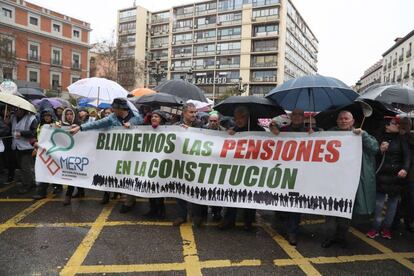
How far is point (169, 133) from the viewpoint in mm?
4652

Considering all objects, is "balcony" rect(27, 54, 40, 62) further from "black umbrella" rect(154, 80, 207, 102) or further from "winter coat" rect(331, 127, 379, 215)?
"winter coat" rect(331, 127, 379, 215)

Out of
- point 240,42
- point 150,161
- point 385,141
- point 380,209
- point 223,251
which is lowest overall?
point 223,251

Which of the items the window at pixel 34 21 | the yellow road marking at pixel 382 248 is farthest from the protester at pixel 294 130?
the window at pixel 34 21

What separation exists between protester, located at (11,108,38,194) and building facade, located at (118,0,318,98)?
4562 cm

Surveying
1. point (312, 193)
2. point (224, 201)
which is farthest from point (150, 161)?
point (312, 193)

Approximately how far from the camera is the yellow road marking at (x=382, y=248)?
3.65 metres

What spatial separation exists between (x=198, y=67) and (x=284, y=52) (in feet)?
52.6

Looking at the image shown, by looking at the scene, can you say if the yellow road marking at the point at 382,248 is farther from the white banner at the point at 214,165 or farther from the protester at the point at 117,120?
the protester at the point at 117,120

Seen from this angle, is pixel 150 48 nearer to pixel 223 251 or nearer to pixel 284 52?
pixel 284 52

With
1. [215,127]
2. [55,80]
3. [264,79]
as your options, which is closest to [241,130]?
[215,127]

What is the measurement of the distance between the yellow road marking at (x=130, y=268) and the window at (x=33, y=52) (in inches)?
1935

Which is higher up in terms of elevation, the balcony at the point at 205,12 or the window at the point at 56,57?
the balcony at the point at 205,12

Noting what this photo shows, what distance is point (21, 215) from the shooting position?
471 cm

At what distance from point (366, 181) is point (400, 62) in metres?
54.3
